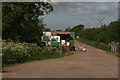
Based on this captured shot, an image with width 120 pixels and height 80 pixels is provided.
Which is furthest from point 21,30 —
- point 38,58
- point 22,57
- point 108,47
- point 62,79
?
point 108,47

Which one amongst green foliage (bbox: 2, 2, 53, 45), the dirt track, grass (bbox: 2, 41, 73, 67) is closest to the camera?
the dirt track

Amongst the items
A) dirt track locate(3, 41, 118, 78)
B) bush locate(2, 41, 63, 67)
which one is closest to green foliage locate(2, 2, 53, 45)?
bush locate(2, 41, 63, 67)

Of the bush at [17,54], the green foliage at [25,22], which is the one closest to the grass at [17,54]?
the bush at [17,54]

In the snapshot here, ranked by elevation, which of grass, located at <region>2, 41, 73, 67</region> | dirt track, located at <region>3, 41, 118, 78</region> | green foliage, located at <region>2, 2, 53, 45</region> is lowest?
dirt track, located at <region>3, 41, 118, 78</region>

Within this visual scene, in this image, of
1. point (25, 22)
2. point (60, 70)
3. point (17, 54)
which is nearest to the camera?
point (60, 70)

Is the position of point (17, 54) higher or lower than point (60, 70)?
higher

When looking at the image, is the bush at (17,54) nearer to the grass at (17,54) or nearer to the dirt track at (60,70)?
the grass at (17,54)

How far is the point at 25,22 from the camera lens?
85.3 ft

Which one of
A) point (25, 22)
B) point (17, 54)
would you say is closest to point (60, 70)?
point (17, 54)

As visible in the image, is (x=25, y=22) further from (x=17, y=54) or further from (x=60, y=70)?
(x=60, y=70)

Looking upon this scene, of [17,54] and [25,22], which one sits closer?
[17,54]

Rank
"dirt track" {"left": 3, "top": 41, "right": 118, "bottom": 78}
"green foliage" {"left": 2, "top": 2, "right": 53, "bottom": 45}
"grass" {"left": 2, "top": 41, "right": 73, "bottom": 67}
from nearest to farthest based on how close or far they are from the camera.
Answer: "dirt track" {"left": 3, "top": 41, "right": 118, "bottom": 78} → "grass" {"left": 2, "top": 41, "right": 73, "bottom": 67} → "green foliage" {"left": 2, "top": 2, "right": 53, "bottom": 45}

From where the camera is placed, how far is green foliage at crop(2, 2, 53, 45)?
79.2ft

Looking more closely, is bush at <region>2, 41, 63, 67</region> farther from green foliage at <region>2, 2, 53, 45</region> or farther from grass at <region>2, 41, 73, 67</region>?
green foliage at <region>2, 2, 53, 45</region>
